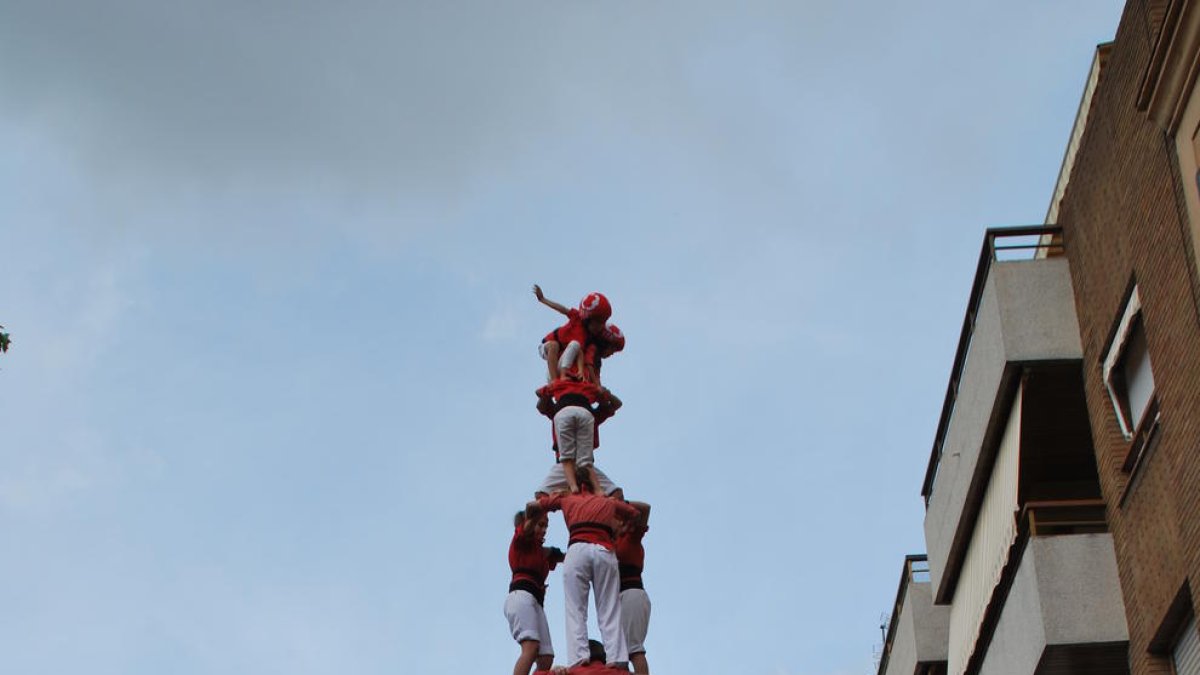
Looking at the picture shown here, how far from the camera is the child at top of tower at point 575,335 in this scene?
25.5 m

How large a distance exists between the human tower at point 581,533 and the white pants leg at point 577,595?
0.03 ft

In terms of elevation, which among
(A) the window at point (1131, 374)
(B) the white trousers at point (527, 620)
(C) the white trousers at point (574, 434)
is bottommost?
(B) the white trousers at point (527, 620)

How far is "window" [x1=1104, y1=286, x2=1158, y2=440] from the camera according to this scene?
83.3ft

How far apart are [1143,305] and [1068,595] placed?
3.66 metres

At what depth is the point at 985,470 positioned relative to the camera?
30203 mm

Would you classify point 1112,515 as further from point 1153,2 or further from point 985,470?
point 1153,2

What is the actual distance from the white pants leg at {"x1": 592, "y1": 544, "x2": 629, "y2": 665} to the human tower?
0.01m

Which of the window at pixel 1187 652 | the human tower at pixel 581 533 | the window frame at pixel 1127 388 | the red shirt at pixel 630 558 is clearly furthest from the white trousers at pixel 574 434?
the window at pixel 1187 652

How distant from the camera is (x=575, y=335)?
25.7 m

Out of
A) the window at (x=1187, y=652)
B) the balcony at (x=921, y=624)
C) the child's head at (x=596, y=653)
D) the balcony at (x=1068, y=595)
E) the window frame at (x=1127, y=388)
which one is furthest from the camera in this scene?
the balcony at (x=921, y=624)

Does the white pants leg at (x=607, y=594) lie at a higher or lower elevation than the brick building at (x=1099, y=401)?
lower

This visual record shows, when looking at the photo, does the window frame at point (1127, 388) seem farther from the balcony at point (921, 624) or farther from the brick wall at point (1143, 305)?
the balcony at point (921, 624)

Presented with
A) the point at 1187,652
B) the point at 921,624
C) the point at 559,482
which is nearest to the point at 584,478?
the point at 559,482

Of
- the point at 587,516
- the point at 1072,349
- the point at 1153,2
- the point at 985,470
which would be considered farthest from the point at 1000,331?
the point at 587,516
